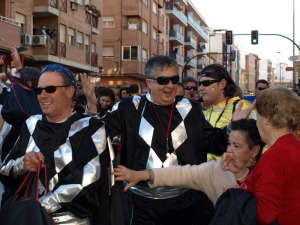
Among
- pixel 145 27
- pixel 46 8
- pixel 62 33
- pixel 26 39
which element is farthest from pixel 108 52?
pixel 26 39

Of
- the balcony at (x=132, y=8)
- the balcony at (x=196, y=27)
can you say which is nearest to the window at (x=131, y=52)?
the balcony at (x=132, y=8)

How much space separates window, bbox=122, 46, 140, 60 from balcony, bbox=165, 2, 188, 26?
12.9 m

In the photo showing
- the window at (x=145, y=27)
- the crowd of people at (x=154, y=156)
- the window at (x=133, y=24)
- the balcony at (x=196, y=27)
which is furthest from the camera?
the balcony at (x=196, y=27)

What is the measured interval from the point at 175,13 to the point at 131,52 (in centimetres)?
1458

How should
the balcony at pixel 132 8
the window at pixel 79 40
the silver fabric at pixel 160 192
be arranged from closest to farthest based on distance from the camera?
the silver fabric at pixel 160 192, the window at pixel 79 40, the balcony at pixel 132 8

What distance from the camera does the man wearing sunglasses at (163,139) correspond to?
13.4 ft

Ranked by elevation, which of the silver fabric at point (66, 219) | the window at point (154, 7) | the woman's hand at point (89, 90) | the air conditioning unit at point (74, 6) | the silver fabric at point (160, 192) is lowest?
the silver fabric at point (66, 219)

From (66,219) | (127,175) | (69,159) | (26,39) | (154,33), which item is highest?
(154,33)

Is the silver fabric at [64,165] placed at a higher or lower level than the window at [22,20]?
lower

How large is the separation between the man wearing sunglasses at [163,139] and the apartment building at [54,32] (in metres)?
18.5

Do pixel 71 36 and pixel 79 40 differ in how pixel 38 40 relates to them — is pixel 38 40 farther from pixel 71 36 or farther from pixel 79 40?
pixel 79 40

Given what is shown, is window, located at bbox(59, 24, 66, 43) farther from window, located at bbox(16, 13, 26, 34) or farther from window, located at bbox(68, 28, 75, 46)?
window, located at bbox(16, 13, 26, 34)

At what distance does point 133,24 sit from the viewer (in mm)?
43344

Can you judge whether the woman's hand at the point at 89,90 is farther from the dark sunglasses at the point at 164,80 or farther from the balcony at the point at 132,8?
the balcony at the point at 132,8
